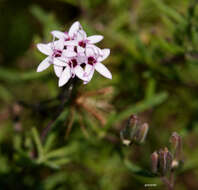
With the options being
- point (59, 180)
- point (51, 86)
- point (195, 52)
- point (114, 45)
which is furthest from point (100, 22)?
point (59, 180)

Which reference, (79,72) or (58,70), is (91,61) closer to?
(79,72)

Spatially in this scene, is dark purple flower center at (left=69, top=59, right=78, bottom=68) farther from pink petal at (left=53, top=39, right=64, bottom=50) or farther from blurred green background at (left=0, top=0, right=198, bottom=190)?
blurred green background at (left=0, top=0, right=198, bottom=190)

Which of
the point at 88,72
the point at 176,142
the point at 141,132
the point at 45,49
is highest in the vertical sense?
the point at 45,49

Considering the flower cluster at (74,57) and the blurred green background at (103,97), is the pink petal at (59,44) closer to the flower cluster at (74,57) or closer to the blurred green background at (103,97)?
the flower cluster at (74,57)

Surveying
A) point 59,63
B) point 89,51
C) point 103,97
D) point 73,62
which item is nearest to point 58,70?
point 59,63

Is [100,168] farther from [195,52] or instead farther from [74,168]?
[195,52]

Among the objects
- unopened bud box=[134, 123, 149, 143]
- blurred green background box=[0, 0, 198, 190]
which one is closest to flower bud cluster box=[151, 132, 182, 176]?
unopened bud box=[134, 123, 149, 143]

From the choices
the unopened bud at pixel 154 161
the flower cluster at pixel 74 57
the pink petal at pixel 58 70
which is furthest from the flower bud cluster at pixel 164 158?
the pink petal at pixel 58 70

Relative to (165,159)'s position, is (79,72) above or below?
above
